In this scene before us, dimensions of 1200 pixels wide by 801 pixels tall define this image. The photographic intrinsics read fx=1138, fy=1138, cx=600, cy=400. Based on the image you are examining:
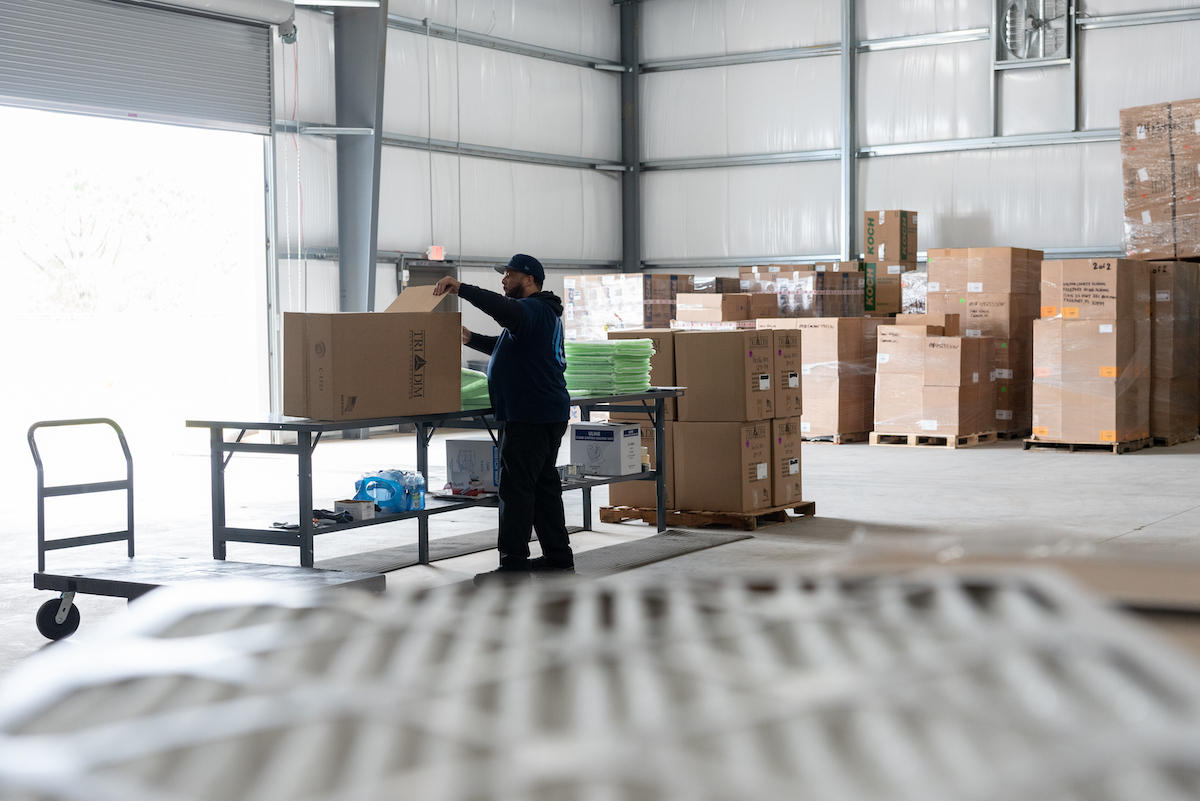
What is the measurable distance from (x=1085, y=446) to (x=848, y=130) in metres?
6.42

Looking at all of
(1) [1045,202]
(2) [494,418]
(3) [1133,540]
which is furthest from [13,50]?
(1) [1045,202]

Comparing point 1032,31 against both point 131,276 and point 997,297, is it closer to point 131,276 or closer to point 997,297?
point 997,297

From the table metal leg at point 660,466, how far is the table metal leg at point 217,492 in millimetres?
2503

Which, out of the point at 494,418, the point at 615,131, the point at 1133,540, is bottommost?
the point at 1133,540

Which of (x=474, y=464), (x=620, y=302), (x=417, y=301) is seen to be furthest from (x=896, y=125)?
(x=417, y=301)

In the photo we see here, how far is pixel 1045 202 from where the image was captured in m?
14.2

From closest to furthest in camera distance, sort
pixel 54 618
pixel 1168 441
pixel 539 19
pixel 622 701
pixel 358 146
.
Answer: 1. pixel 622 701
2. pixel 54 618
3. pixel 1168 441
4. pixel 358 146
5. pixel 539 19

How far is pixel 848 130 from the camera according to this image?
1542cm

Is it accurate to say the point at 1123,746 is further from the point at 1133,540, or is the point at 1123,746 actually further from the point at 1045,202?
the point at 1045,202

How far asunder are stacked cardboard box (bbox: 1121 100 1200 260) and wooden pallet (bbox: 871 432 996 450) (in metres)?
2.49

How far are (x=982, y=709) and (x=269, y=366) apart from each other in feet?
40.9

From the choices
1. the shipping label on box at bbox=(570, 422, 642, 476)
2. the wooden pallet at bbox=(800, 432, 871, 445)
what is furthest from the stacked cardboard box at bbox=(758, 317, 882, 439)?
the shipping label on box at bbox=(570, 422, 642, 476)

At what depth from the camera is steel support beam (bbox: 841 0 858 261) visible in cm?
1534

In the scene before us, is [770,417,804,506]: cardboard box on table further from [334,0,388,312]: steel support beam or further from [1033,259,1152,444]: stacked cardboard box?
[334,0,388,312]: steel support beam
